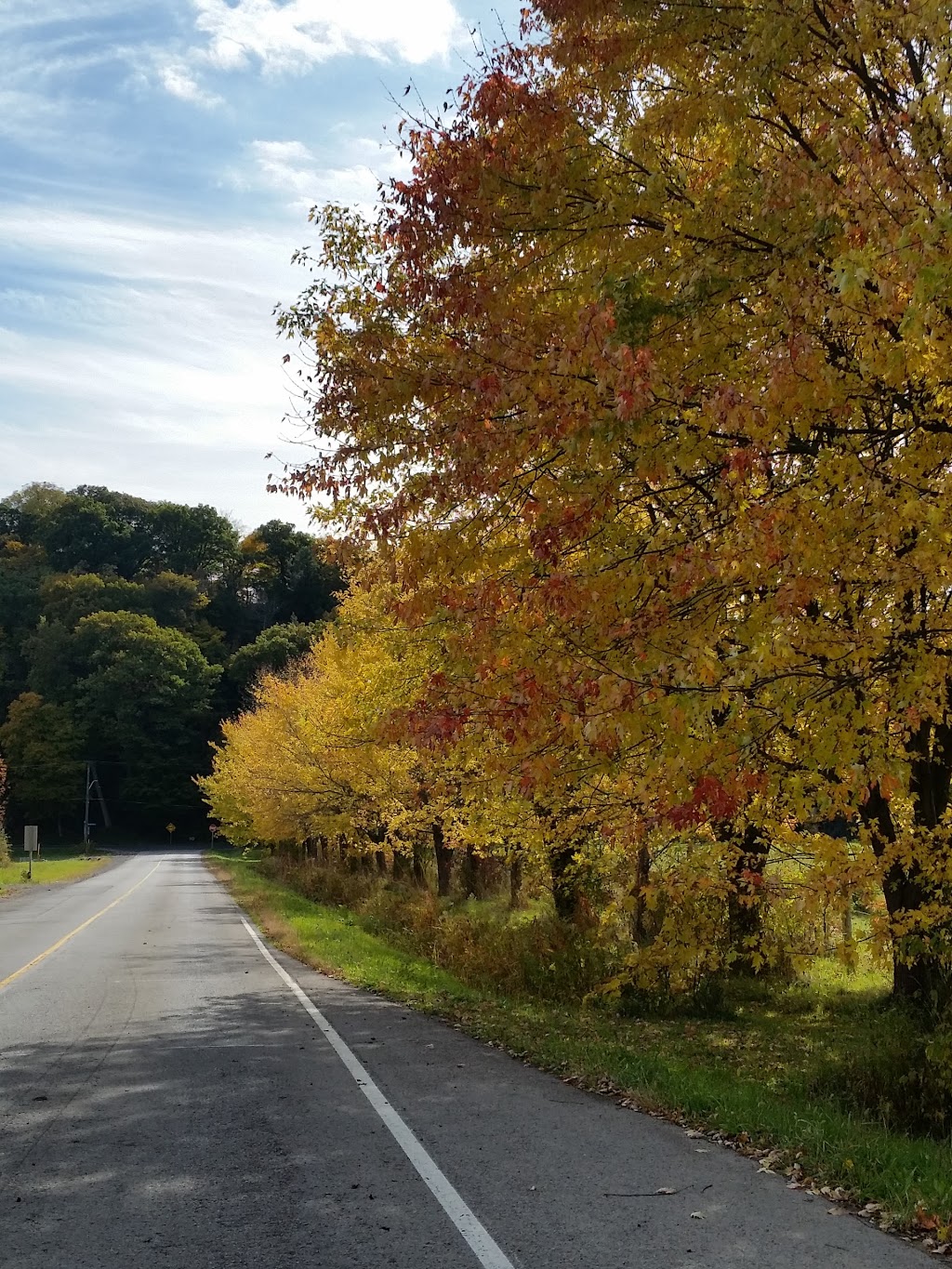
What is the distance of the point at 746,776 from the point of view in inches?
268

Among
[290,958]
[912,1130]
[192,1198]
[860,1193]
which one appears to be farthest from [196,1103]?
[290,958]

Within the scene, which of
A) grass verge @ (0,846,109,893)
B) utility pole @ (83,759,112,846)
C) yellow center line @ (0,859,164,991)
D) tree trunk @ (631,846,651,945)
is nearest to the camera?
tree trunk @ (631,846,651,945)

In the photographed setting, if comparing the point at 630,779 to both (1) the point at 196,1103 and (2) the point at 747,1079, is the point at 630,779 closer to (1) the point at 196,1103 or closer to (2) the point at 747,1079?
(2) the point at 747,1079

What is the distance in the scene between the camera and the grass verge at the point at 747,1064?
19.1 feet

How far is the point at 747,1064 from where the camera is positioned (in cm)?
977

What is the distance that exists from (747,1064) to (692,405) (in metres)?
6.31

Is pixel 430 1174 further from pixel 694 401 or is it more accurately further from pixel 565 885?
pixel 565 885

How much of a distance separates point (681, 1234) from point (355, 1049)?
204 inches

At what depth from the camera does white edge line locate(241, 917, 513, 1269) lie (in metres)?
4.68

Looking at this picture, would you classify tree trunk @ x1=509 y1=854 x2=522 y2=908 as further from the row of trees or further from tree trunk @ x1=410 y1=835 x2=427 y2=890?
the row of trees

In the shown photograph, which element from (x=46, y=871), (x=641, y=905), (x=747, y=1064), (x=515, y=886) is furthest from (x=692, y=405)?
(x=46, y=871)

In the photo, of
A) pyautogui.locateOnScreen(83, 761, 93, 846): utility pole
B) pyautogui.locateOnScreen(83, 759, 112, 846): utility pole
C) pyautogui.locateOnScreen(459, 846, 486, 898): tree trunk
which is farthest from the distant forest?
pyautogui.locateOnScreen(459, 846, 486, 898): tree trunk

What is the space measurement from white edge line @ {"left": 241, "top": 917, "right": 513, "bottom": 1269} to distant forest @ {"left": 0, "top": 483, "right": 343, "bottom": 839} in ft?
243

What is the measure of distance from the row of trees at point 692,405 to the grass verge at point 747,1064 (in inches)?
61.8
